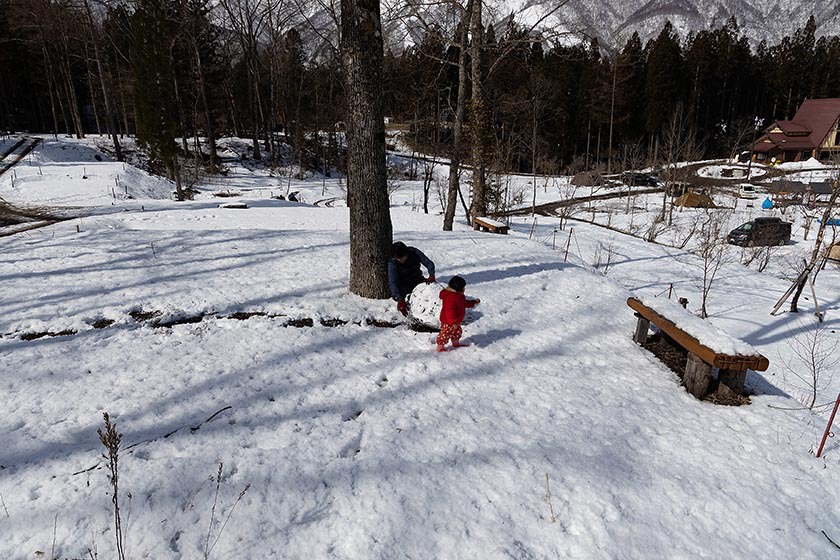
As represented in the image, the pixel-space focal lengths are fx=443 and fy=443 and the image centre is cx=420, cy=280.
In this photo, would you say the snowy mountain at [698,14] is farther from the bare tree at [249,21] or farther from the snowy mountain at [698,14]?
the bare tree at [249,21]

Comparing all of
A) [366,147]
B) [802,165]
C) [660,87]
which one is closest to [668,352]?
[366,147]

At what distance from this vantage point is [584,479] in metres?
3.39

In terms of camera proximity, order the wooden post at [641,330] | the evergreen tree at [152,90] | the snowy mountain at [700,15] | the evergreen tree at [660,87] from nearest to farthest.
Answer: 1. the wooden post at [641,330]
2. the evergreen tree at [152,90]
3. the evergreen tree at [660,87]
4. the snowy mountain at [700,15]

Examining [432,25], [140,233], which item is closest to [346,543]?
[140,233]

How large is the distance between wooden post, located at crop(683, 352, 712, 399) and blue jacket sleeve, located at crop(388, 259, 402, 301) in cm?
342

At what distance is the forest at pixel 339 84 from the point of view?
21328mm

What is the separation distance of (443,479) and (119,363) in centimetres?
339

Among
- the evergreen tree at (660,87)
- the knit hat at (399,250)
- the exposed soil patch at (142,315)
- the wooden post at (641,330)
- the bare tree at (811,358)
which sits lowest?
the bare tree at (811,358)

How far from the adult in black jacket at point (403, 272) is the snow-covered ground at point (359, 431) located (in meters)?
0.32

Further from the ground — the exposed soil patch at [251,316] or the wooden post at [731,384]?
the exposed soil patch at [251,316]

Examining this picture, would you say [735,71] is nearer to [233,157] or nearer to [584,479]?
[233,157]

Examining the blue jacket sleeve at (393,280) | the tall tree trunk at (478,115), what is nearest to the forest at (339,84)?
the tall tree trunk at (478,115)

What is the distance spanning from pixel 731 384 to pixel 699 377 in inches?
12.5

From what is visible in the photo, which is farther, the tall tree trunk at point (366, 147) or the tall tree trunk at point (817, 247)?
the tall tree trunk at point (817, 247)
